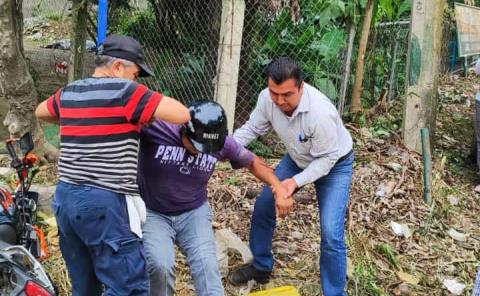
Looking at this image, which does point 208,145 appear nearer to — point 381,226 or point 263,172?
point 263,172

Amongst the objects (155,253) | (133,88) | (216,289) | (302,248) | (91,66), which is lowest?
(302,248)

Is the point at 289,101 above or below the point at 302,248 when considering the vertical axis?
above

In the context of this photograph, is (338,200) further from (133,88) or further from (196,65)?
(196,65)

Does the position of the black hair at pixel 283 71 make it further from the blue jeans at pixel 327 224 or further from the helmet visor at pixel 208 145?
the blue jeans at pixel 327 224

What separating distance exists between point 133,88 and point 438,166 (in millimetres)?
4459

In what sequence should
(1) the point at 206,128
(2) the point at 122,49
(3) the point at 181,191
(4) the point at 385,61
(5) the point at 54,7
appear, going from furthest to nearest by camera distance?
1. (5) the point at 54,7
2. (4) the point at 385,61
3. (3) the point at 181,191
4. (1) the point at 206,128
5. (2) the point at 122,49

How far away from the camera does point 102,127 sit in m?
2.61

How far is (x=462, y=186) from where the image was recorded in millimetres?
6055

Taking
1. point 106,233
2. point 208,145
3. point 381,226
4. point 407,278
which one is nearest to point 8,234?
point 106,233

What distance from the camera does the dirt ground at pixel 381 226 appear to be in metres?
4.30

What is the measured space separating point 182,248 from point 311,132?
110 centimetres

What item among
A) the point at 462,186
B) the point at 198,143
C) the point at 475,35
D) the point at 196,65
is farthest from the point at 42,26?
the point at 198,143

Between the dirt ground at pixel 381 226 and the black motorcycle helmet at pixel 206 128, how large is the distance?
141 cm

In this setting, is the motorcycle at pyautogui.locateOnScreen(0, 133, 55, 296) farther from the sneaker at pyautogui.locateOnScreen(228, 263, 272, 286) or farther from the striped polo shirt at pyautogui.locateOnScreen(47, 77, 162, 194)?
the sneaker at pyautogui.locateOnScreen(228, 263, 272, 286)
